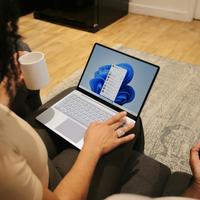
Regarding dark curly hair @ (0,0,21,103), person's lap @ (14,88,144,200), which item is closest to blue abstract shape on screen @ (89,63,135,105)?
person's lap @ (14,88,144,200)

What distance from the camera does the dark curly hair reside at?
575 mm

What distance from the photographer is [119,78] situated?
1.16m

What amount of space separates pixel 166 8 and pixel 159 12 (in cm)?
9

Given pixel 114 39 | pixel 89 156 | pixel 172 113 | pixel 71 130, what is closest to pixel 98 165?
pixel 89 156

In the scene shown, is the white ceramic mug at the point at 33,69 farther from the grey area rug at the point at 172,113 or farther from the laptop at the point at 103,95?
the grey area rug at the point at 172,113

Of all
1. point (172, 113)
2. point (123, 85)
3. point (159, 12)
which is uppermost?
point (123, 85)

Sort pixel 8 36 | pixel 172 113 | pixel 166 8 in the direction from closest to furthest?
1. pixel 8 36
2. pixel 172 113
3. pixel 166 8

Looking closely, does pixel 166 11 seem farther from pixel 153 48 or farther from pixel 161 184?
pixel 161 184

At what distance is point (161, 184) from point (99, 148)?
290 millimetres

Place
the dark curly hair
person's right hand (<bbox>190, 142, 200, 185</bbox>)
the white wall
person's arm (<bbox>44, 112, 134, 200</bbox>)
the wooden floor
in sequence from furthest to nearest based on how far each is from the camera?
the white wall → the wooden floor → person's right hand (<bbox>190, 142, 200, 185</bbox>) → person's arm (<bbox>44, 112, 134, 200</bbox>) → the dark curly hair

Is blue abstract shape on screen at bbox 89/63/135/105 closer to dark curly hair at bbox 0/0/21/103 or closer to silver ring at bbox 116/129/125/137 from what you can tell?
silver ring at bbox 116/129/125/137

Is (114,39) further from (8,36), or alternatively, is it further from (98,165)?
(8,36)

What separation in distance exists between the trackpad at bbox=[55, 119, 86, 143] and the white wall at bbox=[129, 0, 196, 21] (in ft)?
8.55

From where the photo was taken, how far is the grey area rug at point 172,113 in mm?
1647
